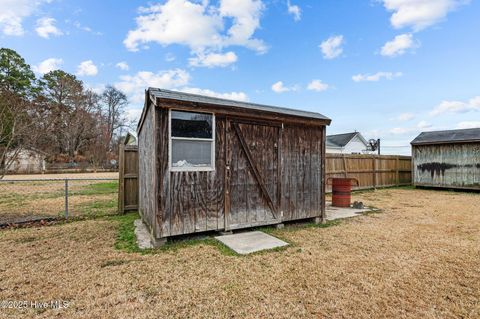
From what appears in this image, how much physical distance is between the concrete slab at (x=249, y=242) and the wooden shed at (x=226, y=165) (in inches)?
8.4

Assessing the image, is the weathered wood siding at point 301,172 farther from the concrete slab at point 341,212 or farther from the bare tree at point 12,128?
the bare tree at point 12,128

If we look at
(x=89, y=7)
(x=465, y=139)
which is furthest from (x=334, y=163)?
(x=89, y=7)

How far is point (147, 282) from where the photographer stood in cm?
276

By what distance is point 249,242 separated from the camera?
4.16m

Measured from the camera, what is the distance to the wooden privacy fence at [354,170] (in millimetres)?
6711

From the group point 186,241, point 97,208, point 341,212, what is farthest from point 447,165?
point 97,208

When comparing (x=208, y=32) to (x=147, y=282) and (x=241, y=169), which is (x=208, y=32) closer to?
(x=241, y=169)

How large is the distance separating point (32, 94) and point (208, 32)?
96.8ft

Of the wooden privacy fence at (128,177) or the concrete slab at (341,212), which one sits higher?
the wooden privacy fence at (128,177)

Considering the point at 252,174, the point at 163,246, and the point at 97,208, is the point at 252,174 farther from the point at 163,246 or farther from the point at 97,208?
the point at 97,208

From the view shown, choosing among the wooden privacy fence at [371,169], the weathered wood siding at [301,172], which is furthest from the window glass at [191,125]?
the wooden privacy fence at [371,169]

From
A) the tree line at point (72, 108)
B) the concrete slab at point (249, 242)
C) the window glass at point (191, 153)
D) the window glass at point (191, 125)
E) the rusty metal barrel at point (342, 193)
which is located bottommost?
the concrete slab at point (249, 242)

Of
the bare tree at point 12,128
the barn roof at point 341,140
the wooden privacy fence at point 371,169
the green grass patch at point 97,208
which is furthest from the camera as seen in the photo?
the barn roof at point 341,140

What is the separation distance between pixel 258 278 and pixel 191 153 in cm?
234
